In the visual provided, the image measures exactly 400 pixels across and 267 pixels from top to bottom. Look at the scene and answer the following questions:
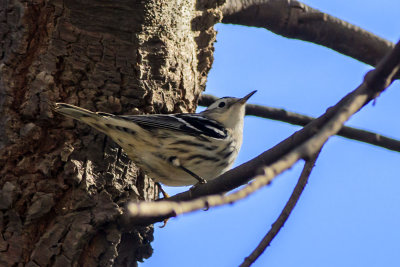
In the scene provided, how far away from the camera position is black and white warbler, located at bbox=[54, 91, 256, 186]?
3257 mm

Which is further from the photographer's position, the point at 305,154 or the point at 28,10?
the point at 28,10

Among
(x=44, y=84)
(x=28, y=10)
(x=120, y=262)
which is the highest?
(x=28, y=10)

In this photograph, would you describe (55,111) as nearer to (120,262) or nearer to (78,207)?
(78,207)

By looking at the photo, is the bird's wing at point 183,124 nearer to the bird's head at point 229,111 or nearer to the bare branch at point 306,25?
the bird's head at point 229,111

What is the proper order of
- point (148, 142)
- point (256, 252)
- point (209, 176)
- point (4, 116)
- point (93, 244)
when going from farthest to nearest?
point (209, 176) < point (148, 142) < point (4, 116) < point (93, 244) < point (256, 252)

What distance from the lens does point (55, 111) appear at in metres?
3.27

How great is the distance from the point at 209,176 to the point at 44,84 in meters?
1.21

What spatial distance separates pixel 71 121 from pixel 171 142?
0.65 meters

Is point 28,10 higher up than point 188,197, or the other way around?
point 28,10

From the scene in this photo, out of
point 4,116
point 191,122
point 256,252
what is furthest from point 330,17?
point 256,252

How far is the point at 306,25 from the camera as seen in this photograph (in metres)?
4.59

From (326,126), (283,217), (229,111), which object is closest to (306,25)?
(229,111)

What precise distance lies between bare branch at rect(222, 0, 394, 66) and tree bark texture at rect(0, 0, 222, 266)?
0.98m

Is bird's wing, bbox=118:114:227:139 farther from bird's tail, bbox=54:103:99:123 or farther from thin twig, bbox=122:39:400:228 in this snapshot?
thin twig, bbox=122:39:400:228
